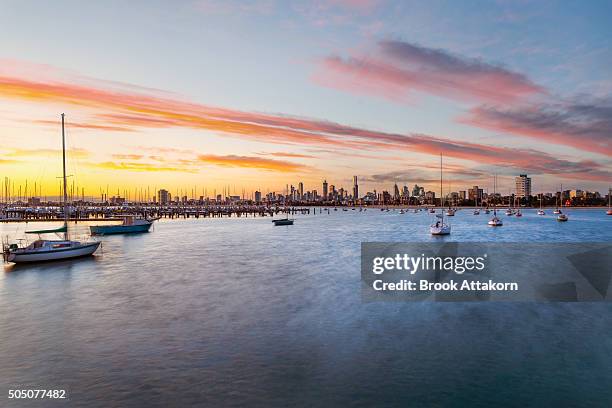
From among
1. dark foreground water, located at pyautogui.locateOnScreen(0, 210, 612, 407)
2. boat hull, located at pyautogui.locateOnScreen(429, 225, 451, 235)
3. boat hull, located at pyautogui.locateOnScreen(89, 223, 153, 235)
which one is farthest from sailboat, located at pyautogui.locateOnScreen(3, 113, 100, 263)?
boat hull, located at pyautogui.locateOnScreen(429, 225, 451, 235)

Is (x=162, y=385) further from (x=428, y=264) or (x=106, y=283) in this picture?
(x=428, y=264)

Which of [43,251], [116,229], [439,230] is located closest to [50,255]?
[43,251]

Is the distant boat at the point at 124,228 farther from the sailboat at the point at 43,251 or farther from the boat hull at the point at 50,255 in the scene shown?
the sailboat at the point at 43,251

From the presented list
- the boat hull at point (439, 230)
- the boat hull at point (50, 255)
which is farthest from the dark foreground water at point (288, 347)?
the boat hull at point (439, 230)

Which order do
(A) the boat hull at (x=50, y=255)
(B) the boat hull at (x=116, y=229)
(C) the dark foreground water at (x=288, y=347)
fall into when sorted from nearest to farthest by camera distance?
(C) the dark foreground water at (x=288, y=347)
(A) the boat hull at (x=50, y=255)
(B) the boat hull at (x=116, y=229)

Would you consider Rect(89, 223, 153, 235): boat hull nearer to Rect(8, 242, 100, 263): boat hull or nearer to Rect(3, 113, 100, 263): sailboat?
Rect(8, 242, 100, 263): boat hull

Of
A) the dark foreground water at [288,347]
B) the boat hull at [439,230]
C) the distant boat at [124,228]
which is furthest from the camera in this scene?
the distant boat at [124,228]

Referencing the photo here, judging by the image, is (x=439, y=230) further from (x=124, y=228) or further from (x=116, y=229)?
(x=116, y=229)
